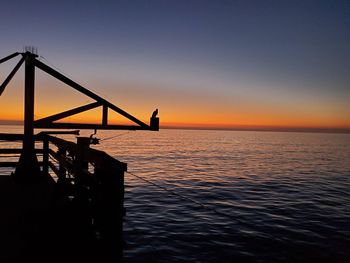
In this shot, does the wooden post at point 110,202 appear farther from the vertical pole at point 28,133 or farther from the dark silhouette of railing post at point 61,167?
the vertical pole at point 28,133

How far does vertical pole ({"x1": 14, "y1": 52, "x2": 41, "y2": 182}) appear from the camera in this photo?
31.5ft

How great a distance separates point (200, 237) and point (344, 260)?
495cm

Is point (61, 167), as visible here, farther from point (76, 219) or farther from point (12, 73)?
point (12, 73)

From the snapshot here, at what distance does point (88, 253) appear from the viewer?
5039mm

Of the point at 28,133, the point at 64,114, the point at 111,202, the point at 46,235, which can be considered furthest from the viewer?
the point at 28,133

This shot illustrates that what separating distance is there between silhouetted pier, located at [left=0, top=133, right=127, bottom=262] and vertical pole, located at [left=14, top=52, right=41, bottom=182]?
218cm

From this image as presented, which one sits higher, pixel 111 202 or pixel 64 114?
pixel 64 114

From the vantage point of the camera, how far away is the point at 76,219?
6.14 meters

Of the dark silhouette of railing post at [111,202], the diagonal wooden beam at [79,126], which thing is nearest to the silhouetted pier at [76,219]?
the dark silhouette of railing post at [111,202]

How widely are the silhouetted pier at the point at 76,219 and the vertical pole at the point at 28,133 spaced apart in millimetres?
2179

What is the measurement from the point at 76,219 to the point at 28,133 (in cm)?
493

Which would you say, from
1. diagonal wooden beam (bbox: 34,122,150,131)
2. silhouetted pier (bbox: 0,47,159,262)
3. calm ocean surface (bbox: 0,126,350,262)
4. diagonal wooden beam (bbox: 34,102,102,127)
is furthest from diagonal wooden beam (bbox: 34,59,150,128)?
calm ocean surface (bbox: 0,126,350,262)

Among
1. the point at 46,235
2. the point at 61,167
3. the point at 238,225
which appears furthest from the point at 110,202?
the point at 238,225

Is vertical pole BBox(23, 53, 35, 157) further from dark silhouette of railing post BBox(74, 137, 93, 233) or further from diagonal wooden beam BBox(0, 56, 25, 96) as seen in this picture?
dark silhouette of railing post BBox(74, 137, 93, 233)
